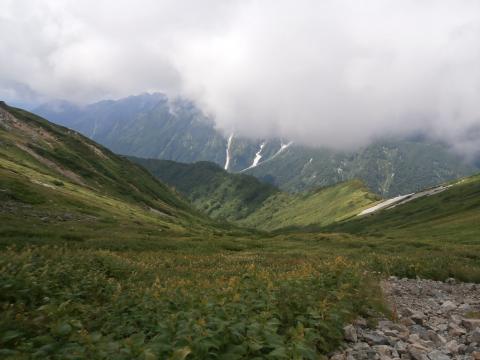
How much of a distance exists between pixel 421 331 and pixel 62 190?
91106mm

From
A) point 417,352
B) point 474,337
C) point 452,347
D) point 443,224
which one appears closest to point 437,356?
point 417,352

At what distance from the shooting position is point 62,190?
92.1m

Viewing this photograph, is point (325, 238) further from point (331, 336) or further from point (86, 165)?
point (86, 165)

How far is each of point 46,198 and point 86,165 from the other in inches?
3630

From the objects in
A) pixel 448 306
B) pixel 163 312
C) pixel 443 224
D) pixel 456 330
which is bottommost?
pixel 163 312

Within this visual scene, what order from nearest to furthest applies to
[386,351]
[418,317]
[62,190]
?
[386,351] → [418,317] → [62,190]

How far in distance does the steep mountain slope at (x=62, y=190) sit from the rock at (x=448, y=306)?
37.7 meters

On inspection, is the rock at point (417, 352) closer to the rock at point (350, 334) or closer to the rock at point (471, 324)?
the rock at point (350, 334)

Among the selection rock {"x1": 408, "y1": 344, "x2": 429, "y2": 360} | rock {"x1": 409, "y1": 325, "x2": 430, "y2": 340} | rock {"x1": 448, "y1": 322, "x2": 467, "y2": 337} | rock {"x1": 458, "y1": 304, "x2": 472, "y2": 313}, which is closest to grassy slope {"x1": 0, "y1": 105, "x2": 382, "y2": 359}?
rock {"x1": 409, "y1": 325, "x2": 430, "y2": 340}

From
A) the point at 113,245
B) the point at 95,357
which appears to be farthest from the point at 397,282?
the point at 113,245

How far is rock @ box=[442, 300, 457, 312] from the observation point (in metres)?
16.7

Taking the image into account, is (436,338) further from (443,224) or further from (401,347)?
(443,224)

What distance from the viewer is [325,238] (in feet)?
307

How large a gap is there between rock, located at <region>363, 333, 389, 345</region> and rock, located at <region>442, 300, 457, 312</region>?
6588 mm
